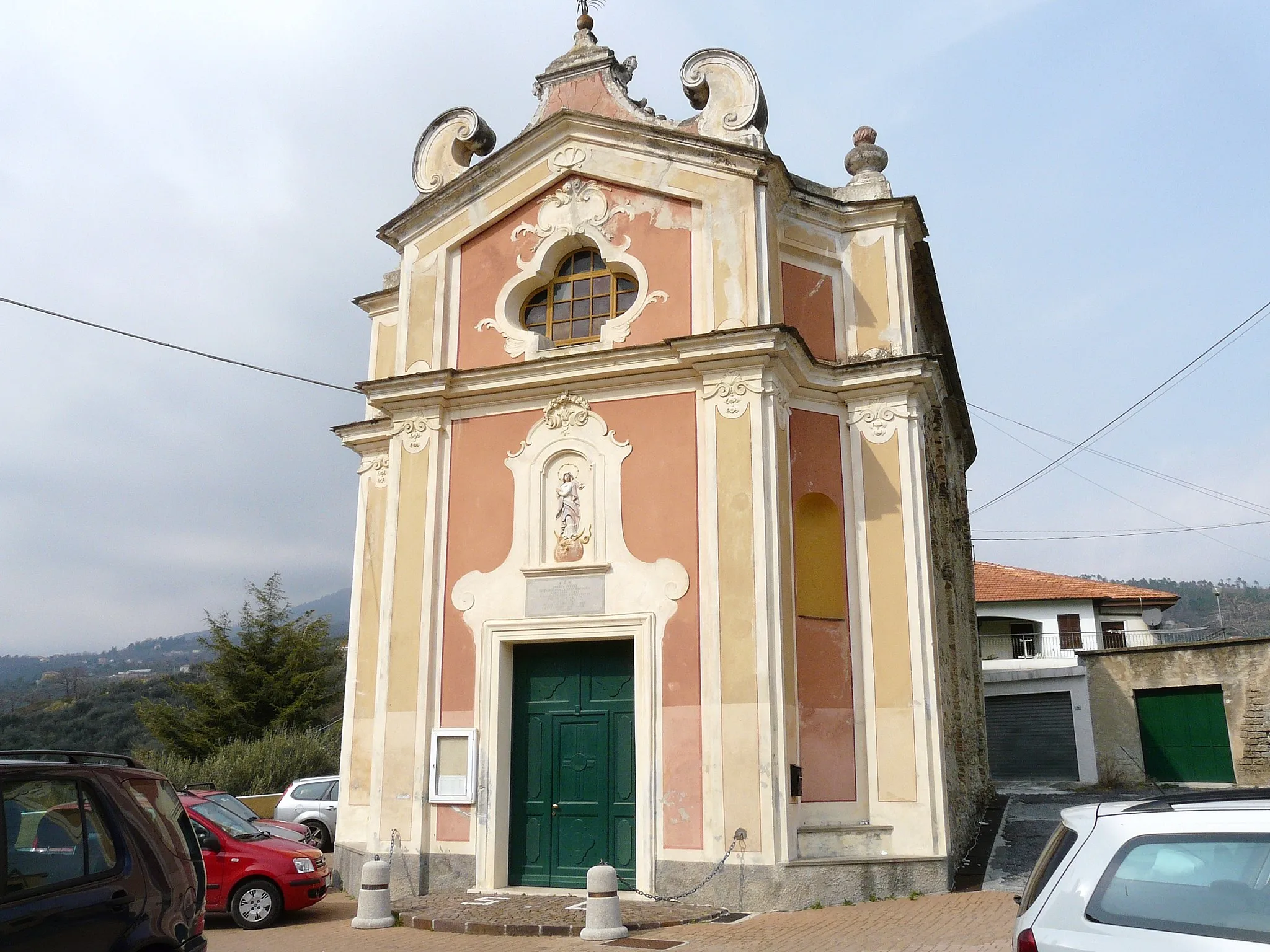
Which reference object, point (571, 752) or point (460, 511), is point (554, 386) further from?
point (571, 752)

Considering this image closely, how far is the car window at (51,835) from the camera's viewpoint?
4.91 m

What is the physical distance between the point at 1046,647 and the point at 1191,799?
3397cm

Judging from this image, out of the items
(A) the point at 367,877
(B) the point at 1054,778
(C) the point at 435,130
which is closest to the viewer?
(A) the point at 367,877

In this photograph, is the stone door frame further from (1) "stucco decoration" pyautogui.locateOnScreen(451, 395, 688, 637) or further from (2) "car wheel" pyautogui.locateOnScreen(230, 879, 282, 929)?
(2) "car wheel" pyautogui.locateOnScreen(230, 879, 282, 929)

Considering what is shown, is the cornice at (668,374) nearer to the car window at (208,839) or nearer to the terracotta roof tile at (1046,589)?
the car window at (208,839)

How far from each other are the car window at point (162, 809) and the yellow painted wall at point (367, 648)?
21.8 ft

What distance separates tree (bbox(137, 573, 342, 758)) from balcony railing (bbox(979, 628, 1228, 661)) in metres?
21.9

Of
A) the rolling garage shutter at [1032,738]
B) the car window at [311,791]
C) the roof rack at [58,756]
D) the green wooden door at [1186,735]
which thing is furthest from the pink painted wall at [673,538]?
the green wooden door at [1186,735]

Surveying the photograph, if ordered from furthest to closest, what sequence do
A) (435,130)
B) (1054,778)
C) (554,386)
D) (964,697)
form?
(1054,778) → (964,697) → (435,130) → (554,386)

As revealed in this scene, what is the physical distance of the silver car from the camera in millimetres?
18859

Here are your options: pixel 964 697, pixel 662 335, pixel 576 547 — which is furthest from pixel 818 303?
pixel 964 697

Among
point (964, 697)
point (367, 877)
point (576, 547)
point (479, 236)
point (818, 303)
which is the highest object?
point (479, 236)

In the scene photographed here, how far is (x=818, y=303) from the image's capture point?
43.3 ft

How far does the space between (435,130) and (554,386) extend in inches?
182
